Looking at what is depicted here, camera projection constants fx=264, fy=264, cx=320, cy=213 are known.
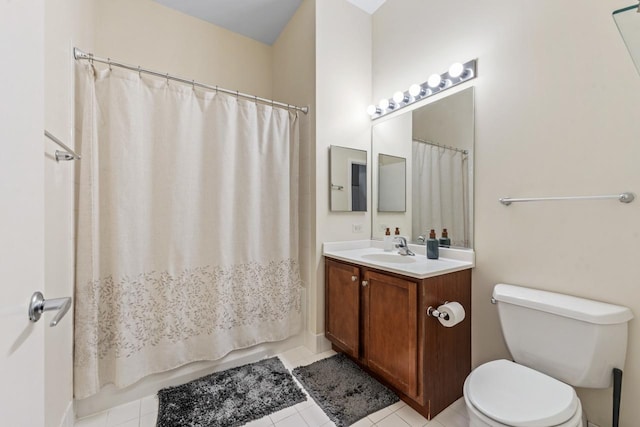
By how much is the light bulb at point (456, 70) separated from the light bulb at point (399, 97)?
1.27ft

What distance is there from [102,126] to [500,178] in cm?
230

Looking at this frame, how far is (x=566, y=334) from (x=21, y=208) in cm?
182

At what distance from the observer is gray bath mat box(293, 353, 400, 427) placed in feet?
4.86

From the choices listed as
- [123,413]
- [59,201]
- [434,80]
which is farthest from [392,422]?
[434,80]

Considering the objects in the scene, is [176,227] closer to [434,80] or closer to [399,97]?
[399,97]

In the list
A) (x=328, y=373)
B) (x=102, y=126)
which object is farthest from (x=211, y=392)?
(x=102, y=126)

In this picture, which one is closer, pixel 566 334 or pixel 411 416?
pixel 566 334

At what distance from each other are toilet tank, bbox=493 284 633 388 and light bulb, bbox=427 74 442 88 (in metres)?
1.37

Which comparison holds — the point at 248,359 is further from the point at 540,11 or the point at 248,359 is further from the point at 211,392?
the point at 540,11

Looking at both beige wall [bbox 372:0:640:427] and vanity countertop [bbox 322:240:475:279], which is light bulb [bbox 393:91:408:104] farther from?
vanity countertop [bbox 322:240:475:279]

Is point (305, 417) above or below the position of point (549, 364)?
below

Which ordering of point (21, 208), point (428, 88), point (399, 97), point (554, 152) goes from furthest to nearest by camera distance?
point (399, 97)
point (428, 88)
point (554, 152)
point (21, 208)

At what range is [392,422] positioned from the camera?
1426 millimetres

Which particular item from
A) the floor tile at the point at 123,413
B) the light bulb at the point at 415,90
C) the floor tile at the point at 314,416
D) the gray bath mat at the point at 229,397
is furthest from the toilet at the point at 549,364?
the floor tile at the point at 123,413
